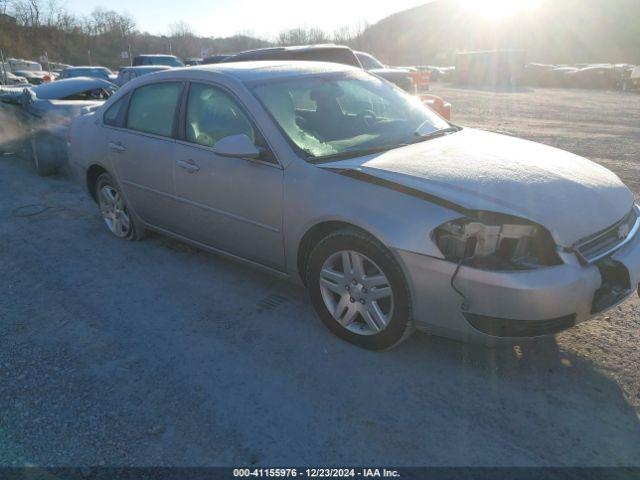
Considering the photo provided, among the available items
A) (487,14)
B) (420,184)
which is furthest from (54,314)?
(487,14)

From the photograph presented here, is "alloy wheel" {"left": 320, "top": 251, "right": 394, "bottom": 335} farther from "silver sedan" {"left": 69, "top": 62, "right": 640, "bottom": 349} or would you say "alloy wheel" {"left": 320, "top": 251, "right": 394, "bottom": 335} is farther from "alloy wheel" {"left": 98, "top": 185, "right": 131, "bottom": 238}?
"alloy wheel" {"left": 98, "top": 185, "right": 131, "bottom": 238}

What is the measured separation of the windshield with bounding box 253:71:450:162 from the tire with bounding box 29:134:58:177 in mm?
5556

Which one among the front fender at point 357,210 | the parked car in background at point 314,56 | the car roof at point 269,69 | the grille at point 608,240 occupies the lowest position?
the grille at point 608,240

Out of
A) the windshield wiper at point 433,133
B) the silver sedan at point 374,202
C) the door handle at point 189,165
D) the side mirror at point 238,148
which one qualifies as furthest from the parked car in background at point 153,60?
the side mirror at point 238,148

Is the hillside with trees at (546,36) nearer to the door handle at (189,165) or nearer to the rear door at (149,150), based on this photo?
the rear door at (149,150)

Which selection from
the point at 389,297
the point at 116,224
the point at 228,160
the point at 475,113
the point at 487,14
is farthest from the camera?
the point at 487,14

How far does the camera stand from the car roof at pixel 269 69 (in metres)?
3.65

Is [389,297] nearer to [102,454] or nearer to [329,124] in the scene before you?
[329,124]

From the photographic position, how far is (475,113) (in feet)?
54.6

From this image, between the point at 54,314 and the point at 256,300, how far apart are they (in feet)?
4.76

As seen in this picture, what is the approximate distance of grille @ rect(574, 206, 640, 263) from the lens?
255 cm

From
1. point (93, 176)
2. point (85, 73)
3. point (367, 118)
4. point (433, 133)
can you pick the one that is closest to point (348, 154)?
point (367, 118)

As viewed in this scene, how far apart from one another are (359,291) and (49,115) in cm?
663

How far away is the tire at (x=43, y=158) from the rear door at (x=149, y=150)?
3.60 meters
